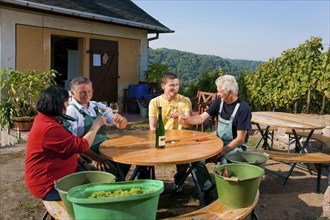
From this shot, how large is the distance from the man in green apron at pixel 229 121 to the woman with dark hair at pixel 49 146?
54.4 inches

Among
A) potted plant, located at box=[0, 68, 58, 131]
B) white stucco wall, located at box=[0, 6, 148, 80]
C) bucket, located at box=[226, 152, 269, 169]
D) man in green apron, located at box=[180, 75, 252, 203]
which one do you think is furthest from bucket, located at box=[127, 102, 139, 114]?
bucket, located at box=[226, 152, 269, 169]

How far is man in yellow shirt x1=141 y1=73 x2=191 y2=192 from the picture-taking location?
378 centimetres

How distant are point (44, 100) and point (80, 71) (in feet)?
23.0

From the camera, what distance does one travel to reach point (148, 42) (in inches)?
423

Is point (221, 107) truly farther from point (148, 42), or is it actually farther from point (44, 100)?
point (148, 42)

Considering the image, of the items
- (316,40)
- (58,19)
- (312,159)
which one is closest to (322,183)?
(312,159)

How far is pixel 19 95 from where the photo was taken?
288 inches

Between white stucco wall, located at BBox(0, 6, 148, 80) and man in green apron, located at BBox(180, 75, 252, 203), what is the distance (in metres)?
5.24

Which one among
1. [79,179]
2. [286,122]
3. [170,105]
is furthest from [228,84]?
[79,179]

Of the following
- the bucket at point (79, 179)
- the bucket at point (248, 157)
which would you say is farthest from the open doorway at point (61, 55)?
the bucket at point (79, 179)

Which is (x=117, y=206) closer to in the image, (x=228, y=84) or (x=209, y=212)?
(x=209, y=212)

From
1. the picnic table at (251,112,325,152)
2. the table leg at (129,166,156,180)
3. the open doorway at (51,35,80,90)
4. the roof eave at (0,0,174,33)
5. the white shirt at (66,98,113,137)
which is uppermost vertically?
the roof eave at (0,0,174,33)

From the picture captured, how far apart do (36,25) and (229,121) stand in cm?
590

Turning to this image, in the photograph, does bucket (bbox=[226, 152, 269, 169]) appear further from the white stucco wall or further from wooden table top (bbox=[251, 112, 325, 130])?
the white stucco wall
